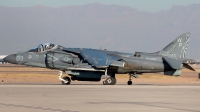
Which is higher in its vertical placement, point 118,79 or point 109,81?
point 109,81

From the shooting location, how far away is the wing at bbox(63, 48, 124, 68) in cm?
3481

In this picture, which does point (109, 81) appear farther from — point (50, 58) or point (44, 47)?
point (44, 47)

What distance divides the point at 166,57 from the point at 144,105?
1754cm

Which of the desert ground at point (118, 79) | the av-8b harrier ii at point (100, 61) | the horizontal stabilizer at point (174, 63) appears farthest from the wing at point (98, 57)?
the desert ground at point (118, 79)

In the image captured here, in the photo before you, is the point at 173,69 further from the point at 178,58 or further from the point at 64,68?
the point at 64,68

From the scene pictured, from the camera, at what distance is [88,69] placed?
35.0m

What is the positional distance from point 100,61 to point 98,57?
1.33ft

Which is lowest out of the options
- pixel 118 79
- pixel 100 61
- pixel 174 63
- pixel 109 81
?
pixel 118 79

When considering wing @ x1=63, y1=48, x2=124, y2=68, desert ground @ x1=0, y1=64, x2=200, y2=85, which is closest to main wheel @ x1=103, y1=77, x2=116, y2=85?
wing @ x1=63, y1=48, x2=124, y2=68

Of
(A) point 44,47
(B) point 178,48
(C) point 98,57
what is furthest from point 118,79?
(A) point 44,47

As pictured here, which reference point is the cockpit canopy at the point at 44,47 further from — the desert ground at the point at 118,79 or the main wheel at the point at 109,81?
the main wheel at the point at 109,81

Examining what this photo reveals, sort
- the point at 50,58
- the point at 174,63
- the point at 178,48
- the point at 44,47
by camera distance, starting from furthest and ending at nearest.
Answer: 1. the point at 44,47
2. the point at 178,48
3. the point at 50,58
4. the point at 174,63

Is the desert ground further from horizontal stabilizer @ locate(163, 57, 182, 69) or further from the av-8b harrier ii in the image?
horizontal stabilizer @ locate(163, 57, 182, 69)

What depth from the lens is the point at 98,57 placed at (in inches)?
1388
